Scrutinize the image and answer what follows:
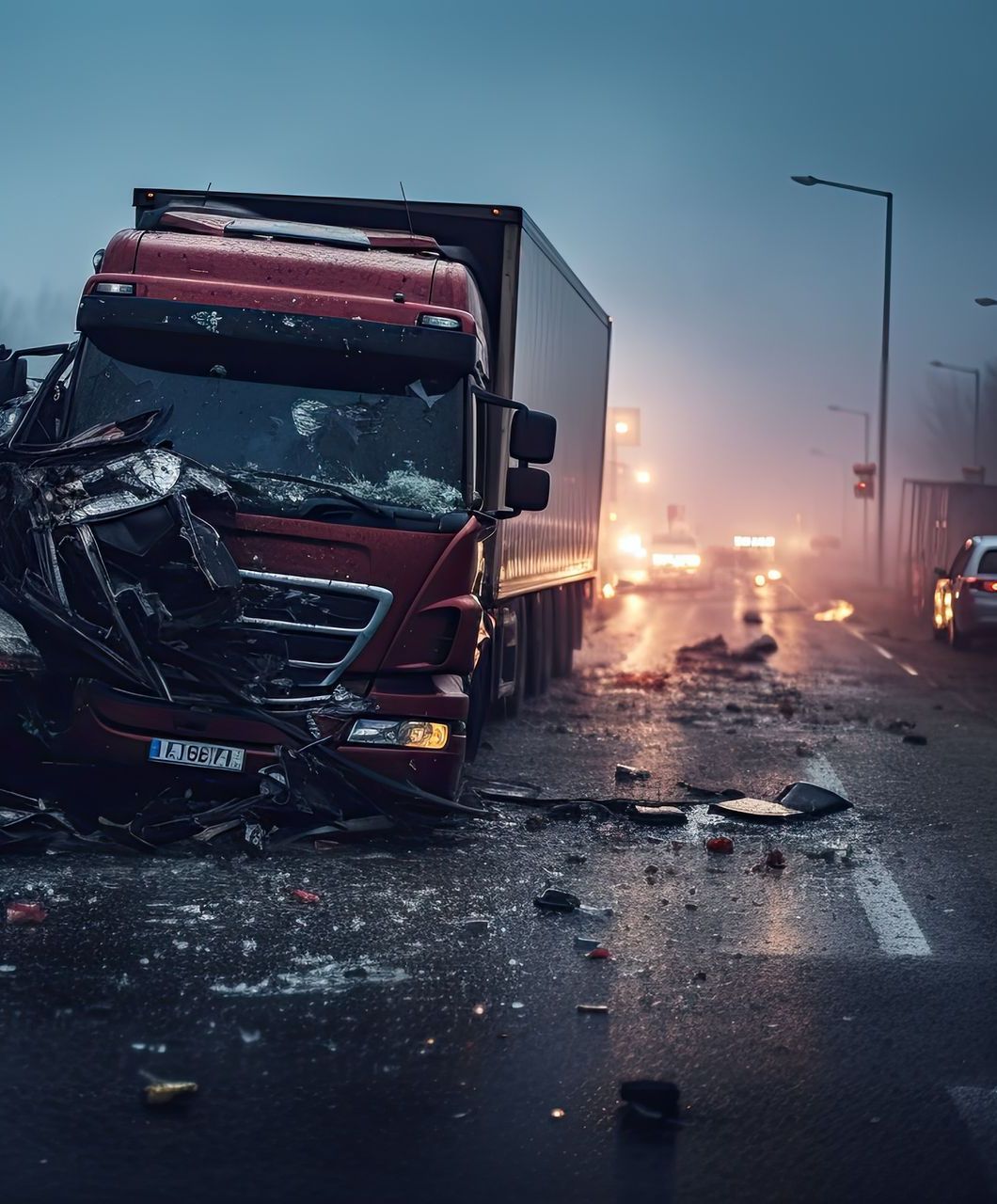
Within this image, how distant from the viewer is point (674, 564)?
4806 centimetres

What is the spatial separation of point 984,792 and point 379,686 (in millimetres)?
4884

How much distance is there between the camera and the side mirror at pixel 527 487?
9805 mm

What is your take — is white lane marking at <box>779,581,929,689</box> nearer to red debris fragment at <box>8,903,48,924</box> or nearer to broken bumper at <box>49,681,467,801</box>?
broken bumper at <box>49,681,467,801</box>

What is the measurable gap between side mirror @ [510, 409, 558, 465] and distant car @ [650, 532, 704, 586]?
38596 mm

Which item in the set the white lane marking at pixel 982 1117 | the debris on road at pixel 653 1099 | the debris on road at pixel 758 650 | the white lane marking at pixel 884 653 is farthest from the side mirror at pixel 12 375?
the debris on road at pixel 758 650

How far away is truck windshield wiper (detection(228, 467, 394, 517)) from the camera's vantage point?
26.7 feet

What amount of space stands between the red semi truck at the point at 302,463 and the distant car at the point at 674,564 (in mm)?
37750

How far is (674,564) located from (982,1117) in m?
44.0

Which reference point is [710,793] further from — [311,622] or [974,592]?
[974,592]

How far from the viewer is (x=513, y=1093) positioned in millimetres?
4430

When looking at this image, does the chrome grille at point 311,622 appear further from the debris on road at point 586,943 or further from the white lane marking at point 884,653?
the white lane marking at point 884,653

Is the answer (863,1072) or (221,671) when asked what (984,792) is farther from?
(863,1072)

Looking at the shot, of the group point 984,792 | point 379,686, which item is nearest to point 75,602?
point 379,686

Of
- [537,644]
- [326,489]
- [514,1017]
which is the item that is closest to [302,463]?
[326,489]
